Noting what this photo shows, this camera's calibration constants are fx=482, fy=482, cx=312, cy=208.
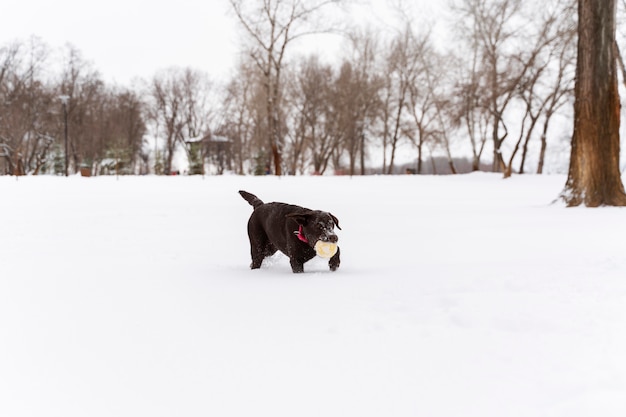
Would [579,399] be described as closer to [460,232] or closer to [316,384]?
[316,384]

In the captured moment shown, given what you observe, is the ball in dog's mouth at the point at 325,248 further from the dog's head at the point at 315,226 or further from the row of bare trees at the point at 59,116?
the row of bare trees at the point at 59,116

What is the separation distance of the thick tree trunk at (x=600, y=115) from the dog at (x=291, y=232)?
8.45m

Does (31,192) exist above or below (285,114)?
below

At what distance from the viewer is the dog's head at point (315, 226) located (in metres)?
4.84

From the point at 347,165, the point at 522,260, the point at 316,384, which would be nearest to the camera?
the point at 316,384

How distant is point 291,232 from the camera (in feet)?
17.4

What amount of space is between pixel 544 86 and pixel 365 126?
56.2 ft

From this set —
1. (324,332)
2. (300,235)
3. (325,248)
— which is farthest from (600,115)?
(324,332)

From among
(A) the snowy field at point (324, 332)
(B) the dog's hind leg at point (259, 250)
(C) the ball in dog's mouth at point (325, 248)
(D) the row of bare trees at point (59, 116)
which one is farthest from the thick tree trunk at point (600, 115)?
(D) the row of bare trees at point (59, 116)

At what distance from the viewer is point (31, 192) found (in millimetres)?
17422

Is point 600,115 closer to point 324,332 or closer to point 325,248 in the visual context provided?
point 325,248

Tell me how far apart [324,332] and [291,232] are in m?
2.11

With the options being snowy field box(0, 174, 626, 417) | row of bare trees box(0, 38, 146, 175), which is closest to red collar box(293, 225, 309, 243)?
snowy field box(0, 174, 626, 417)

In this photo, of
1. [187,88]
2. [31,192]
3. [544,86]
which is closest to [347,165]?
[187,88]
